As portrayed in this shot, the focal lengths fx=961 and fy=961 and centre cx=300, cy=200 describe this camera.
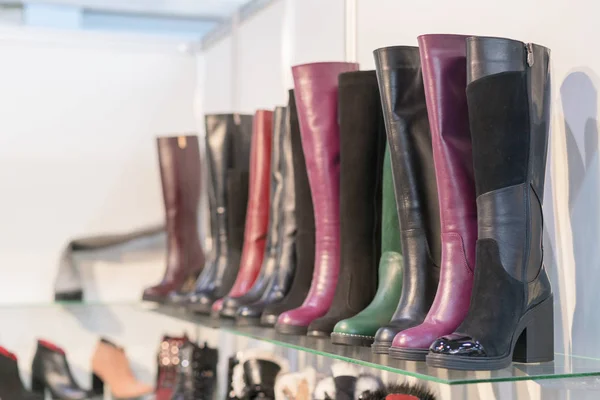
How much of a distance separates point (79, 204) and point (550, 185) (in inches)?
89.9

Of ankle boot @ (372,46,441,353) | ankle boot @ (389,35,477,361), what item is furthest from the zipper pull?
ankle boot @ (372,46,441,353)

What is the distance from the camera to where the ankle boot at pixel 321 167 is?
6.55 ft

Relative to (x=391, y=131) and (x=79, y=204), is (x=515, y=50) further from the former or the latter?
(x=79, y=204)

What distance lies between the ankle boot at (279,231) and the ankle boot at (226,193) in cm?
36

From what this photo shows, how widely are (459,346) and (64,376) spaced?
2.35 metres

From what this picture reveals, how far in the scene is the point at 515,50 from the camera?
1506 millimetres

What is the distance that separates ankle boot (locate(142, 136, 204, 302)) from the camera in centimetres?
324

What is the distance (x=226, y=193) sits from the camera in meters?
2.83

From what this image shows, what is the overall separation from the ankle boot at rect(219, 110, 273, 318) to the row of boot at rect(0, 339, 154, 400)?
3.57 ft

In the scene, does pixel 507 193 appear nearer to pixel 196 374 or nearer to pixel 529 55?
pixel 529 55

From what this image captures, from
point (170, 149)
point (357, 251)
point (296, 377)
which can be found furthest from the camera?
point (170, 149)

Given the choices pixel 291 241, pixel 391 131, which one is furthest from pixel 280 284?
pixel 391 131

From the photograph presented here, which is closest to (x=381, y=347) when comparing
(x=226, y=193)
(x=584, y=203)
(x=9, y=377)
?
(x=584, y=203)

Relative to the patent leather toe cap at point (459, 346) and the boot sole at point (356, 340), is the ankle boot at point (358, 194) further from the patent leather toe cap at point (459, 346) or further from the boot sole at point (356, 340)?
the patent leather toe cap at point (459, 346)
